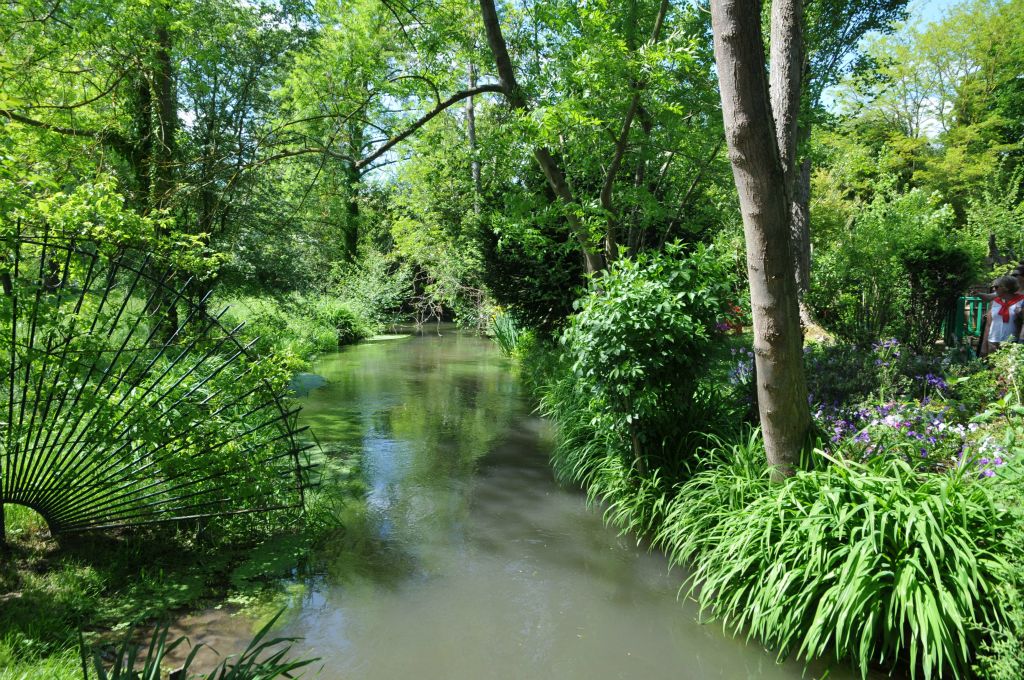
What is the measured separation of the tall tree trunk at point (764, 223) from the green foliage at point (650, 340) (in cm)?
68

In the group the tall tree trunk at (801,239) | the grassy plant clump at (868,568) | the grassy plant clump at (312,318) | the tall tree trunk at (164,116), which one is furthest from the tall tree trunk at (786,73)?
the grassy plant clump at (312,318)

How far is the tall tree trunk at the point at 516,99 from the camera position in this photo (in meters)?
6.87

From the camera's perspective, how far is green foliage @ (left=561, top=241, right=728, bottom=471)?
4617 millimetres

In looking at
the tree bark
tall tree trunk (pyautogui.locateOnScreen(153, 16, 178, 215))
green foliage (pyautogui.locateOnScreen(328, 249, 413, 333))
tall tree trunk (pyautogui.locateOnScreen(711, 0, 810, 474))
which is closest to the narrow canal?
tall tree trunk (pyautogui.locateOnScreen(711, 0, 810, 474))

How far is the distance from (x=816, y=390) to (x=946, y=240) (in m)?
4.37

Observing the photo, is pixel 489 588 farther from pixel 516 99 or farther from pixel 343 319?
pixel 343 319

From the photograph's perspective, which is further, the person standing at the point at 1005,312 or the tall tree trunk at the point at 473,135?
the tall tree trunk at the point at 473,135

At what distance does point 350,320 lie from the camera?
18859mm

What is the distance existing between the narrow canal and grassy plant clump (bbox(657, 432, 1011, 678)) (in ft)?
1.21

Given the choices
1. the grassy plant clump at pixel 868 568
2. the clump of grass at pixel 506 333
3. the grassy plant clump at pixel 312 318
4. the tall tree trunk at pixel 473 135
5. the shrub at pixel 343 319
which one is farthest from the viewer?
the shrub at pixel 343 319

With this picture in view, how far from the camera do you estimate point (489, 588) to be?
171 inches

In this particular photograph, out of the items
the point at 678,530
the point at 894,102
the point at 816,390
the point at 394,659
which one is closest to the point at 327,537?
the point at 394,659

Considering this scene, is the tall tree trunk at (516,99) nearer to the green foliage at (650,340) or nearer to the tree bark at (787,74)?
the green foliage at (650,340)

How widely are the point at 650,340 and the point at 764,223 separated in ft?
4.06
